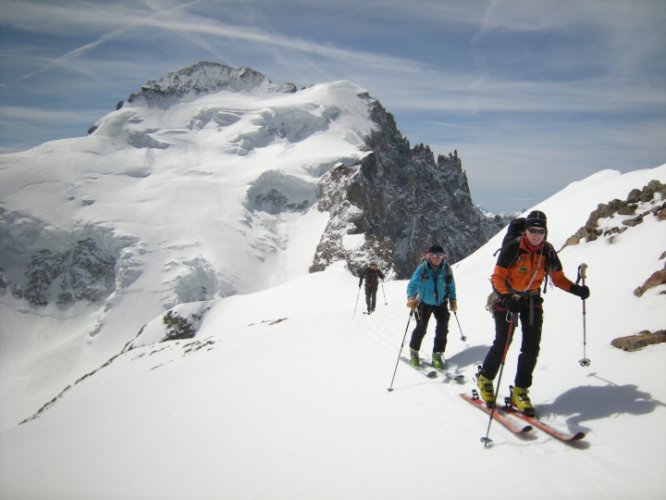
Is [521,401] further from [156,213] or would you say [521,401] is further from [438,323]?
[156,213]

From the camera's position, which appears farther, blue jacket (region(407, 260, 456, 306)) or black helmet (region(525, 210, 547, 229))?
blue jacket (region(407, 260, 456, 306))

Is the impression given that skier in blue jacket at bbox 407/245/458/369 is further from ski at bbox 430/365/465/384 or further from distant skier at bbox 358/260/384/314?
distant skier at bbox 358/260/384/314

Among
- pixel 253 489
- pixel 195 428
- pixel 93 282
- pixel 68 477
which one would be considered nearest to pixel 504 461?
pixel 253 489

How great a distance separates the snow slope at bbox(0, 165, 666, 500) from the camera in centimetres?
487

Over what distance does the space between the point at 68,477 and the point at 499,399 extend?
Answer: 7.67 meters

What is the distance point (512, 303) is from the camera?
19.6 ft

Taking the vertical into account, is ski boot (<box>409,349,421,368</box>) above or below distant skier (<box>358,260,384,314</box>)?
above

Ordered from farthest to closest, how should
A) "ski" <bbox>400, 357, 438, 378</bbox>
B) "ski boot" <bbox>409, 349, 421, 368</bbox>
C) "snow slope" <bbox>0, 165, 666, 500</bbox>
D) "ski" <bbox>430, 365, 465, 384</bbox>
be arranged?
"ski boot" <bbox>409, 349, 421, 368</bbox> < "ski" <bbox>400, 357, 438, 378</bbox> < "ski" <bbox>430, 365, 465, 384</bbox> < "snow slope" <bbox>0, 165, 666, 500</bbox>

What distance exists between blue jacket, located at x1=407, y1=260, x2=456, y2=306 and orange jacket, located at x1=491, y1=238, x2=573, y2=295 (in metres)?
2.86

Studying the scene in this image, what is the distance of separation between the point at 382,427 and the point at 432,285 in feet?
11.6

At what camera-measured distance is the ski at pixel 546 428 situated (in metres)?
5.12

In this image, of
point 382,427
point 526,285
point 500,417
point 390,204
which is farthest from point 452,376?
point 390,204

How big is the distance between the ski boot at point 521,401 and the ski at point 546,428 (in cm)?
6

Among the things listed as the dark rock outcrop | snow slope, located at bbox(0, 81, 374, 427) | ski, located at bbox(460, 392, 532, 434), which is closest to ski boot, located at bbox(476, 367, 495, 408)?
ski, located at bbox(460, 392, 532, 434)
